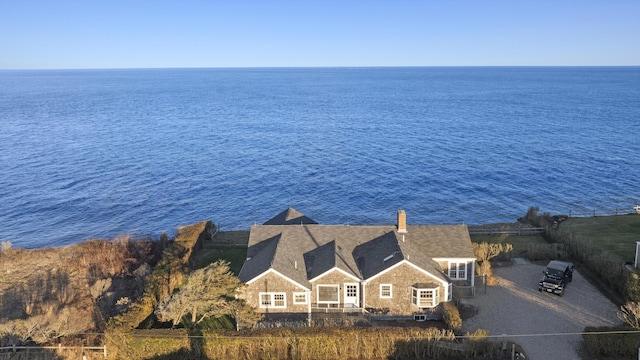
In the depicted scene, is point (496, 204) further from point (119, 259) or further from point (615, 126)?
point (615, 126)

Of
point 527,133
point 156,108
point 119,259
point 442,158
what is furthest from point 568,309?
point 156,108

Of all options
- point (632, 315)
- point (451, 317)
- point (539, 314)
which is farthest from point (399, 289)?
point (632, 315)

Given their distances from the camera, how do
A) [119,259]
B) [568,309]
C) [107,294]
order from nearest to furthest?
1. [568,309]
2. [107,294]
3. [119,259]

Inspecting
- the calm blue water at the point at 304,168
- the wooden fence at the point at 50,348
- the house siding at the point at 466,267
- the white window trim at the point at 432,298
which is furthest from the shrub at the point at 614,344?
the calm blue water at the point at 304,168

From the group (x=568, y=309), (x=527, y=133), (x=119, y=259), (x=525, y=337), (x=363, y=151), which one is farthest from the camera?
(x=527, y=133)

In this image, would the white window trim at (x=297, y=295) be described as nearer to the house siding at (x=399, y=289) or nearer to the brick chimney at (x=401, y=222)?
the house siding at (x=399, y=289)

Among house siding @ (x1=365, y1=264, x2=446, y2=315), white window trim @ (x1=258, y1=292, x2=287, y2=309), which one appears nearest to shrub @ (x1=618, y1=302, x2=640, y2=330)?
house siding @ (x1=365, y1=264, x2=446, y2=315)

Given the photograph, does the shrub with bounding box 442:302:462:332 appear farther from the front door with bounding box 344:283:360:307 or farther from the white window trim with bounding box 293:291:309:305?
the white window trim with bounding box 293:291:309:305
